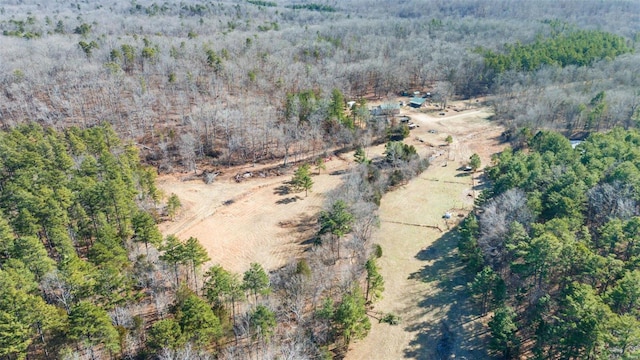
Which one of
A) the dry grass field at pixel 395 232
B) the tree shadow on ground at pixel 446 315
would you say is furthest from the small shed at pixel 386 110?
the tree shadow on ground at pixel 446 315

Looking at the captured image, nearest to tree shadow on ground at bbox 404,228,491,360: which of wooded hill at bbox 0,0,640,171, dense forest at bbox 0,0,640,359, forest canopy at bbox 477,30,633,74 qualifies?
dense forest at bbox 0,0,640,359

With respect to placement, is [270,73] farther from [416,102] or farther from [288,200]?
[288,200]

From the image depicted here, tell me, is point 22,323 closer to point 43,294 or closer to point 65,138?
point 43,294

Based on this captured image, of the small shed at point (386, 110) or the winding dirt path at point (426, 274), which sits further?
the small shed at point (386, 110)

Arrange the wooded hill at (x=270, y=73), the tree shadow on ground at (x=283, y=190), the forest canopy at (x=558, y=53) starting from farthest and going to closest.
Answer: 1. the forest canopy at (x=558, y=53)
2. the wooded hill at (x=270, y=73)
3. the tree shadow on ground at (x=283, y=190)

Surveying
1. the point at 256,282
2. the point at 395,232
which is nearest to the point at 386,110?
the point at 395,232

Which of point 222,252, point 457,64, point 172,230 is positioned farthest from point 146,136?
point 457,64

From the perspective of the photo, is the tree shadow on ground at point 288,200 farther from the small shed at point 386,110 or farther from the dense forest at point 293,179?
the small shed at point 386,110

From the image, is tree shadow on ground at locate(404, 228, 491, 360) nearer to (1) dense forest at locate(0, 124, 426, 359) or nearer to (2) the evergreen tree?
(1) dense forest at locate(0, 124, 426, 359)
